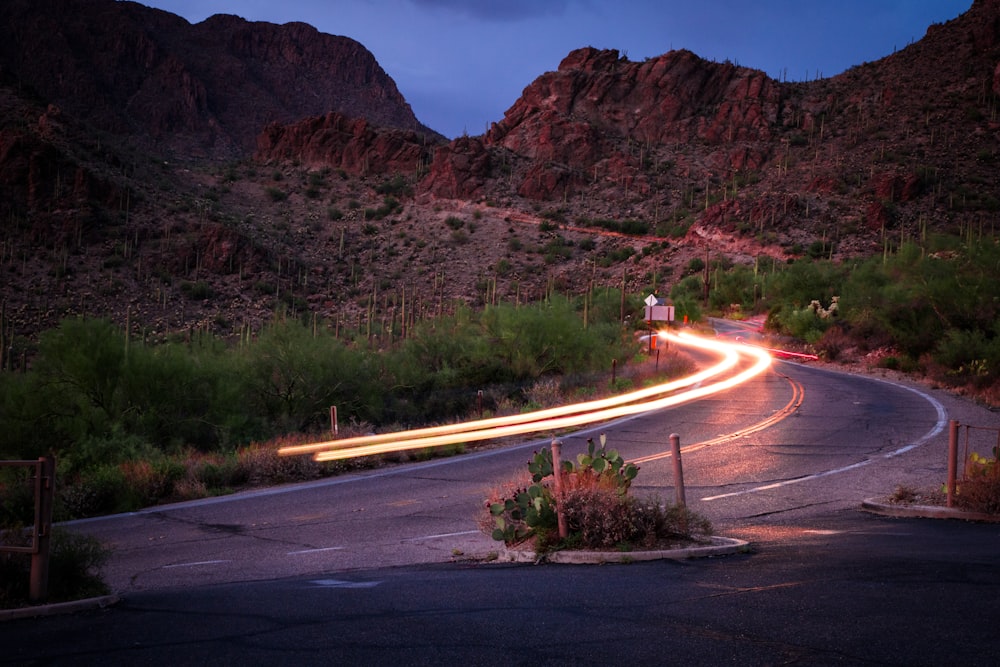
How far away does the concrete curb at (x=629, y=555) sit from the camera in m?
9.07

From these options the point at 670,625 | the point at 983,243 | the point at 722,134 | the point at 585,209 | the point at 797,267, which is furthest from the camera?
the point at 722,134

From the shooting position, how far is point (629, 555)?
29.8ft

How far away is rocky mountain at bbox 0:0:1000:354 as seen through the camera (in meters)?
59.0

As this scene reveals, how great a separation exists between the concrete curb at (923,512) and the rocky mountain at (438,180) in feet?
114

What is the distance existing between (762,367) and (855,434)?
1636 centimetres

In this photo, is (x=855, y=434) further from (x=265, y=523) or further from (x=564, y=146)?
(x=564, y=146)

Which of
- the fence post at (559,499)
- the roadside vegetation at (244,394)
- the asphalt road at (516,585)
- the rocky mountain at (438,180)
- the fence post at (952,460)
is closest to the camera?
the asphalt road at (516,585)

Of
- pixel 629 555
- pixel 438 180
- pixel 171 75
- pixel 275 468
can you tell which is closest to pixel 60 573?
pixel 629 555

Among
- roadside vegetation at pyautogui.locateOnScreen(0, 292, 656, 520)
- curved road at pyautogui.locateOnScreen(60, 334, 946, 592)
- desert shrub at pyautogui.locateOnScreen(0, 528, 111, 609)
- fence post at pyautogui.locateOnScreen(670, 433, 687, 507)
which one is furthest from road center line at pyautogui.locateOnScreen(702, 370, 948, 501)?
desert shrub at pyautogui.locateOnScreen(0, 528, 111, 609)

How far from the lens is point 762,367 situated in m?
35.4

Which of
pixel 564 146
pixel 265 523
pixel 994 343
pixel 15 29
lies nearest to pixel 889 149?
pixel 564 146

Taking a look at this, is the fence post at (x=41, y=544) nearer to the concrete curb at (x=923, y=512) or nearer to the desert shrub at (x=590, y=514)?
the desert shrub at (x=590, y=514)

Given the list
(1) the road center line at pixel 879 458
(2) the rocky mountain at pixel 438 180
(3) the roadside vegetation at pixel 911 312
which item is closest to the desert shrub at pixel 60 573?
(1) the road center line at pixel 879 458

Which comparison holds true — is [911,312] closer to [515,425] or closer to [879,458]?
[879,458]
